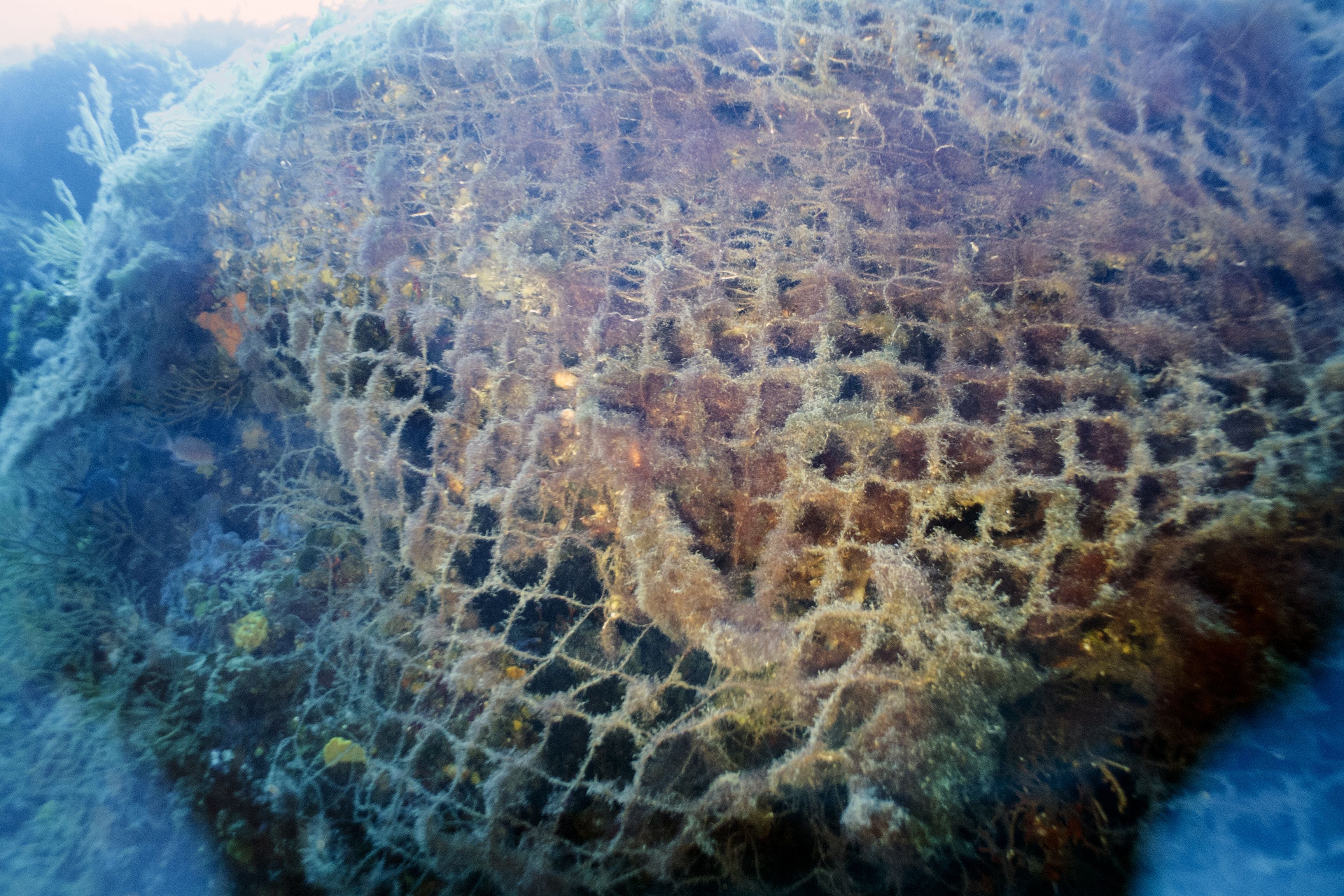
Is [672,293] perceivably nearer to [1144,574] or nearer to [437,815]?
[1144,574]

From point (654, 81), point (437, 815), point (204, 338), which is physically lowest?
point (437, 815)

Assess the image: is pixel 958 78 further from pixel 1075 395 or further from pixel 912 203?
pixel 1075 395

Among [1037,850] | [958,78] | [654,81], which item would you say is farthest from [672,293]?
[1037,850]

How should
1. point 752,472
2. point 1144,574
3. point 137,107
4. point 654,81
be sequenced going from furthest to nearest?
1. point 137,107
2. point 654,81
3. point 752,472
4. point 1144,574

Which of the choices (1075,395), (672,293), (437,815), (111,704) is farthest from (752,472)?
(111,704)

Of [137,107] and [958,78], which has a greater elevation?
[137,107]

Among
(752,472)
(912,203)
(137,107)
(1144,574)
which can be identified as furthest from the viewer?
(137,107)

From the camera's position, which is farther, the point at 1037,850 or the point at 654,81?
the point at 654,81
